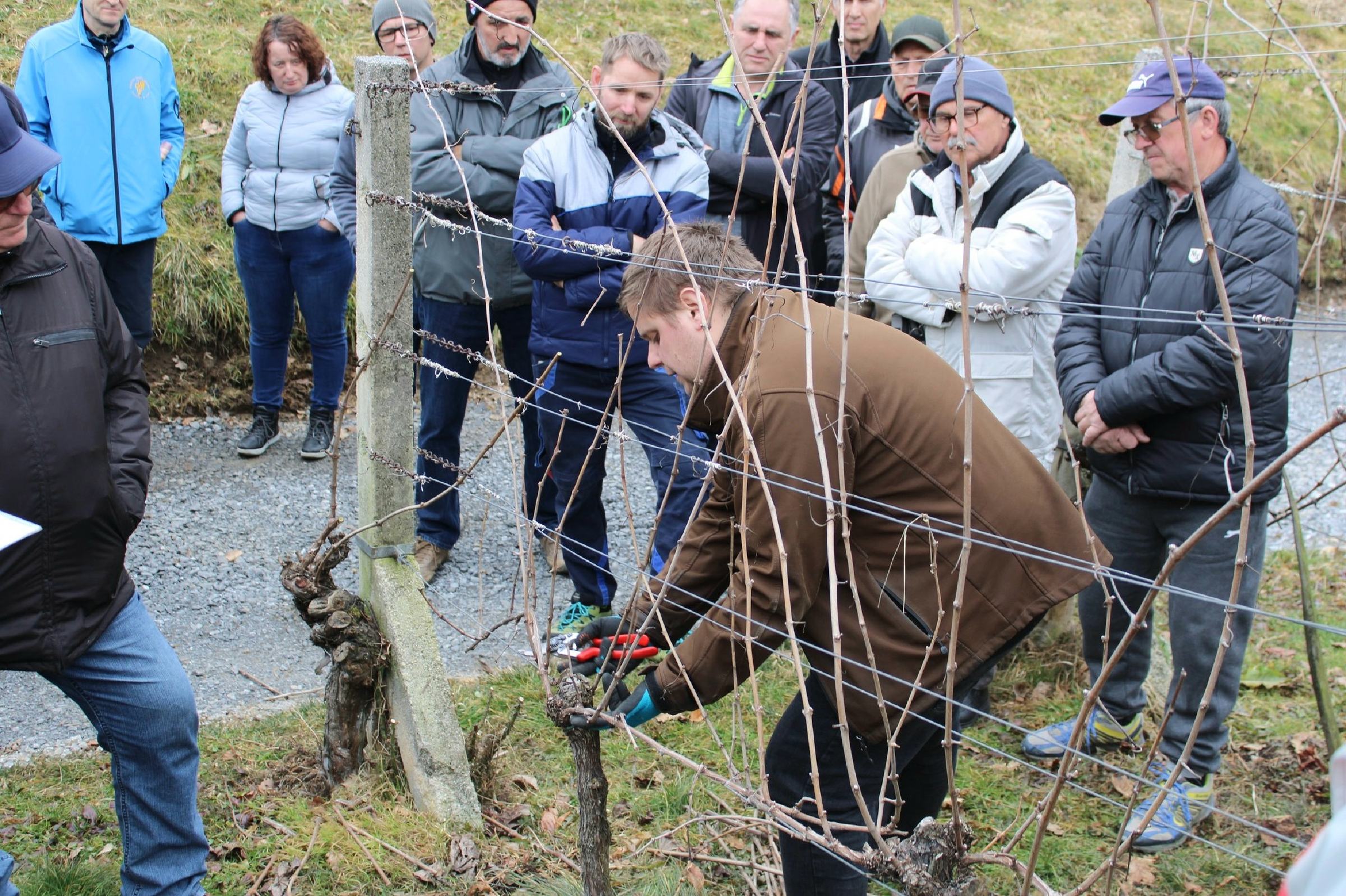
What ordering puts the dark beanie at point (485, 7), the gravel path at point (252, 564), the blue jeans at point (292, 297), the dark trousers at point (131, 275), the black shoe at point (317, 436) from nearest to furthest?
1. the gravel path at point (252, 564)
2. the dark beanie at point (485, 7)
3. the dark trousers at point (131, 275)
4. the blue jeans at point (292, 297)
5. the black shoe at point (317, 436)

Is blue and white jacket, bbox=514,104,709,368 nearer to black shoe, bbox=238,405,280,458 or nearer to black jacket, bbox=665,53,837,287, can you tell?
black jacket, bbox=665,53,837,287

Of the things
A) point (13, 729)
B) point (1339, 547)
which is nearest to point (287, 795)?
point (13, 729)

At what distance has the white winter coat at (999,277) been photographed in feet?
11.6

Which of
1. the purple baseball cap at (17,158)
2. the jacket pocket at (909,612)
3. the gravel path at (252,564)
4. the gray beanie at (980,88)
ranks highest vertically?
the gray beanie at (980,88)

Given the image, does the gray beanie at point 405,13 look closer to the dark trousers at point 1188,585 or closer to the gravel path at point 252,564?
the gravel path at point 252,564

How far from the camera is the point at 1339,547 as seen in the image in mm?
6070

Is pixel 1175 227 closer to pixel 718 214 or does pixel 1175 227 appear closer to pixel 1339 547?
pixel 718 214

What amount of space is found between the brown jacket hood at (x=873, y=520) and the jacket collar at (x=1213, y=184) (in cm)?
124

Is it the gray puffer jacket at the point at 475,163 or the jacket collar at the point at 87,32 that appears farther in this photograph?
the jacket collar at the point at 87,32

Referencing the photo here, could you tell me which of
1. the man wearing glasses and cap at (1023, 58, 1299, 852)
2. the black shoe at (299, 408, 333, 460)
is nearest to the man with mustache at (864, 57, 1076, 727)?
the man wearing glasses and cap at (1023, 58, 1299, 852)

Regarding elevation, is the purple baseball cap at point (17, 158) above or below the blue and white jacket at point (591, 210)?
above

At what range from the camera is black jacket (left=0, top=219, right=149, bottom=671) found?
92.2 inches

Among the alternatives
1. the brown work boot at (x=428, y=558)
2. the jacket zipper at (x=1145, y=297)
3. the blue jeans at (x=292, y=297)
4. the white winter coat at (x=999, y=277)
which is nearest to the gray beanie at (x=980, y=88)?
the white winter coat at (x=999, y=277)

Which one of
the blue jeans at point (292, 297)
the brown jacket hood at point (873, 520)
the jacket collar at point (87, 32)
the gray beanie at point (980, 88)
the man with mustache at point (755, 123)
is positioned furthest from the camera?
the blue jeans at point (292, 297)
